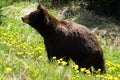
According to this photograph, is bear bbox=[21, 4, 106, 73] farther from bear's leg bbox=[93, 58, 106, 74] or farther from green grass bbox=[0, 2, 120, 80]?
green grass bbox=[0, 2, 120, 80]

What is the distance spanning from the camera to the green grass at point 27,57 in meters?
4.89

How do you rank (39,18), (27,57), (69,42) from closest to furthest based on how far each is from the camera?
1. (27,57)
2. (69,42)
3. (39,18)

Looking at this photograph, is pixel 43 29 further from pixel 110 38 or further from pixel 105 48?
pixel 110 38

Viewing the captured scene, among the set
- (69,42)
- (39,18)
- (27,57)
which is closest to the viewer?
(27,57)

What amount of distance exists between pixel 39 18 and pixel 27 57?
54.3 inches

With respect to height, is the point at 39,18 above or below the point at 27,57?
above

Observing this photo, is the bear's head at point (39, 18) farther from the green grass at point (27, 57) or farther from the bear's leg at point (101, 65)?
the bear's leg at point (101, 65)

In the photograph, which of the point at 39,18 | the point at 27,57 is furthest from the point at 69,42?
the point at 27,57

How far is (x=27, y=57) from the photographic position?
21.7ft

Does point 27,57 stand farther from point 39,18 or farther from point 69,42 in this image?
point 39,18

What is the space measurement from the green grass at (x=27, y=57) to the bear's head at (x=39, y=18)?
1.77 feet

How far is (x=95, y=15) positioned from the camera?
1322 centimetres

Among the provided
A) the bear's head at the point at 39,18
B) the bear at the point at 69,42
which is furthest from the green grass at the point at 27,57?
the bear's head at the point at 39,18

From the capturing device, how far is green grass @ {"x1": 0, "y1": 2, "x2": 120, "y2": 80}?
489cm
